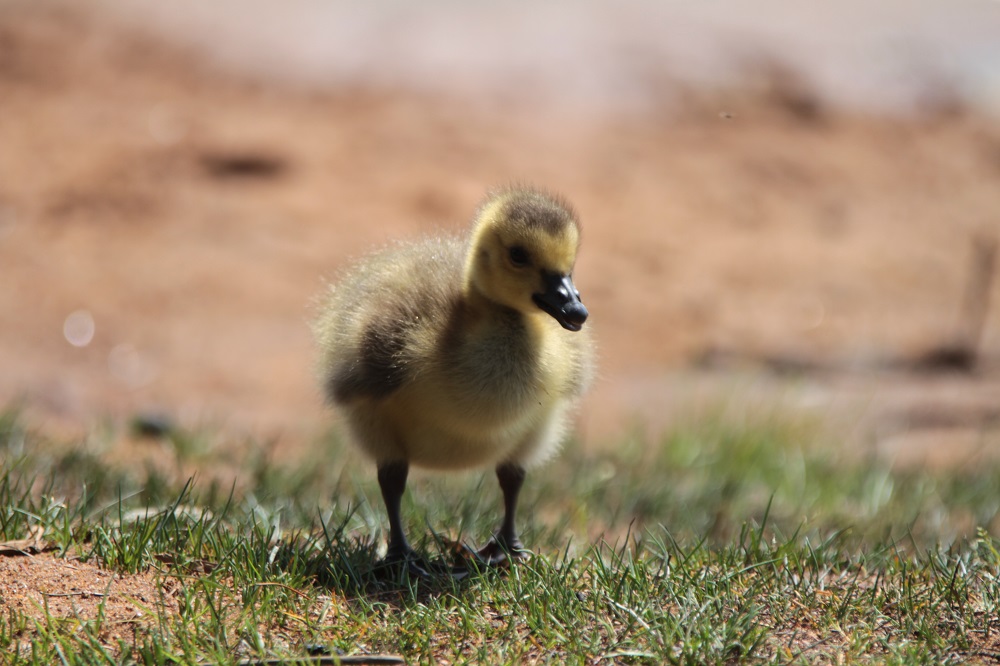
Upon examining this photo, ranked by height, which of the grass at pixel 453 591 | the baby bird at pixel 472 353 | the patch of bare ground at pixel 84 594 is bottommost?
the patch of bare ground at pixel 84 594

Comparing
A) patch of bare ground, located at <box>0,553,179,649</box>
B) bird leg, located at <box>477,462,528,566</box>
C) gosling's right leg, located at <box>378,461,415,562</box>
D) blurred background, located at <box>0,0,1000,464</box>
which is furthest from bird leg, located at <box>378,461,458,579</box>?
blurred background, located at <box>0,0,1000,464</box>

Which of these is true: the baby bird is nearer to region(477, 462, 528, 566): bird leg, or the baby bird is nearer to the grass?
region(477, 462, 528, 566): bird leg

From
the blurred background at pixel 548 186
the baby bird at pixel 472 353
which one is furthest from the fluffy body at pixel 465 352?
the blurred background at pixel 548 186

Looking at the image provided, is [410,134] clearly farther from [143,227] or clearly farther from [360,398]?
[360,398]

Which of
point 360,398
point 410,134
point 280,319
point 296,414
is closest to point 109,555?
point 360,398

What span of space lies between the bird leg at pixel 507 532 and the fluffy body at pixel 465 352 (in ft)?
0.17

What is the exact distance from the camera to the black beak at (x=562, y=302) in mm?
3691

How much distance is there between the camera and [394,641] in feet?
10.7

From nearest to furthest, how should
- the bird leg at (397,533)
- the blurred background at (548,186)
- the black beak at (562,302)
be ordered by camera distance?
the black beak at (562,302) → the bird leg at (397,533) → the blurred background at (548,186)

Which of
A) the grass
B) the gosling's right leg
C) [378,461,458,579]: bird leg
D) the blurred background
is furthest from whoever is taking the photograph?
the blurred background

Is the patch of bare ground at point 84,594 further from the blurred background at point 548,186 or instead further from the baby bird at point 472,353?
the blurred background at point 548,186

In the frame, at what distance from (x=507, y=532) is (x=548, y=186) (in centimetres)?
605

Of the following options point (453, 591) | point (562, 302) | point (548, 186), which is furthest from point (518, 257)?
point (548, 186)

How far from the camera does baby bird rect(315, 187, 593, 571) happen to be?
3822 mm
